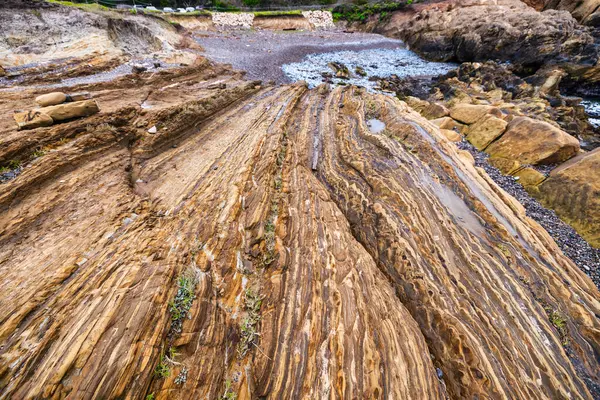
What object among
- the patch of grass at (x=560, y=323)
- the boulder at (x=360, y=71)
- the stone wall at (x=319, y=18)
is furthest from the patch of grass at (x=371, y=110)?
the stone wall at (x=319, y=18)

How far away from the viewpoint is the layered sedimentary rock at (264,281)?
3.29 m

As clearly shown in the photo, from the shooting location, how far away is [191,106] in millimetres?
10188

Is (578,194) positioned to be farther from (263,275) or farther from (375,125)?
A: (263,275)

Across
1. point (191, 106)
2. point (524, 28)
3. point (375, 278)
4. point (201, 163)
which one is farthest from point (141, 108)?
point (524, 28)

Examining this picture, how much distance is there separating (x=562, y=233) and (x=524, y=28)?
29472 millimetres

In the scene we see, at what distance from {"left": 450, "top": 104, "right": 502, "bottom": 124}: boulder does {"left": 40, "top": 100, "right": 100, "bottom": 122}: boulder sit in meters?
17.2

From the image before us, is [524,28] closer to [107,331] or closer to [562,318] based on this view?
[562,318]

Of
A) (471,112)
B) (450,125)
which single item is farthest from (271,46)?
(471,112)

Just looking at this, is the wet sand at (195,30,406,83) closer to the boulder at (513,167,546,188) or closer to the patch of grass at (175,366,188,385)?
the boulder at (513,167,546,188)

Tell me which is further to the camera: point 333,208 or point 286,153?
point 286,153

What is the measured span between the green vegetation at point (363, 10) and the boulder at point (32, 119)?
53.0 m

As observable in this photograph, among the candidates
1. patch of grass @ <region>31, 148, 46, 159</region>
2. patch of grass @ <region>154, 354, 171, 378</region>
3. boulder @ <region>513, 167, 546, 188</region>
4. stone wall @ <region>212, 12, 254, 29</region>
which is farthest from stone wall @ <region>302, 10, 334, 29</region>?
patch of grass @ <region>154, 354, 171, 378</region>

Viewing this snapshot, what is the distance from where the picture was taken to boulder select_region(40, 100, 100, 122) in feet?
22.3

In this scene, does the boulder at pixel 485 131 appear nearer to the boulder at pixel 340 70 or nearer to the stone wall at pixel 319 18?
the boulder at pixel 340 70
